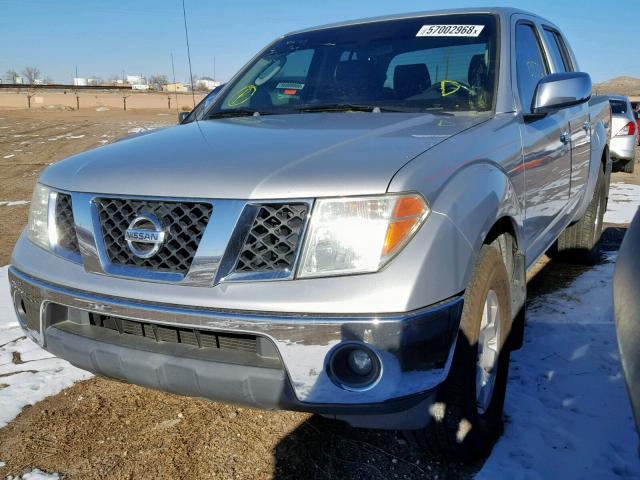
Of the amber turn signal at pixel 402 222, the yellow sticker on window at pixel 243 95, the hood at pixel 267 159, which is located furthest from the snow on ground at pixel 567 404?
the yellow sticker on window at pixel 243 95

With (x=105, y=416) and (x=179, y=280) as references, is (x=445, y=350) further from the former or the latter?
(x=105, y=416)

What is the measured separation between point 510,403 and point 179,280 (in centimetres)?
174

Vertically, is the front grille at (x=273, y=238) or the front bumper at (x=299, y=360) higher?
the front grille at (x=273, y=238)

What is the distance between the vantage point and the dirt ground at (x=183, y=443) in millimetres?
2379

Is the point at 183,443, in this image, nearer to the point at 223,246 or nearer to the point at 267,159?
the point at 223,246

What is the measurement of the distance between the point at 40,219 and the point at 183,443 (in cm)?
112

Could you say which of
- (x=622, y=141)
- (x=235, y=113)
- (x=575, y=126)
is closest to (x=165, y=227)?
(x=235, y=113)

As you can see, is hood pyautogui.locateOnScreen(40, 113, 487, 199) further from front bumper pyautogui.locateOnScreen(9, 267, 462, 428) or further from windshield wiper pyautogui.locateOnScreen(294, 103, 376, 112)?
front bumper pyautogui.locateOnScreen(9, 267, 462, 428)

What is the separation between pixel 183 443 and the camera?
8.45 ft

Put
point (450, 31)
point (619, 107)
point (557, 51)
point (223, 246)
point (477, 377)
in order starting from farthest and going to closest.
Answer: point (619, 107)
point (557, 51)
point (450, 31)
point (477, 377)
point (223, 246)

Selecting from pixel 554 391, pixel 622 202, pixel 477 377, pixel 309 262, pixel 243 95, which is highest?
pixel 243 95

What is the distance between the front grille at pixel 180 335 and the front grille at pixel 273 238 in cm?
24

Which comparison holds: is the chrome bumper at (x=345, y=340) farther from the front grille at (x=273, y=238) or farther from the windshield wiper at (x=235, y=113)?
the windshield wiper at (x=235, y=113)

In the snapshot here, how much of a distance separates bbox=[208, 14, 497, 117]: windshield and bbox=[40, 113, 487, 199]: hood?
28cm
